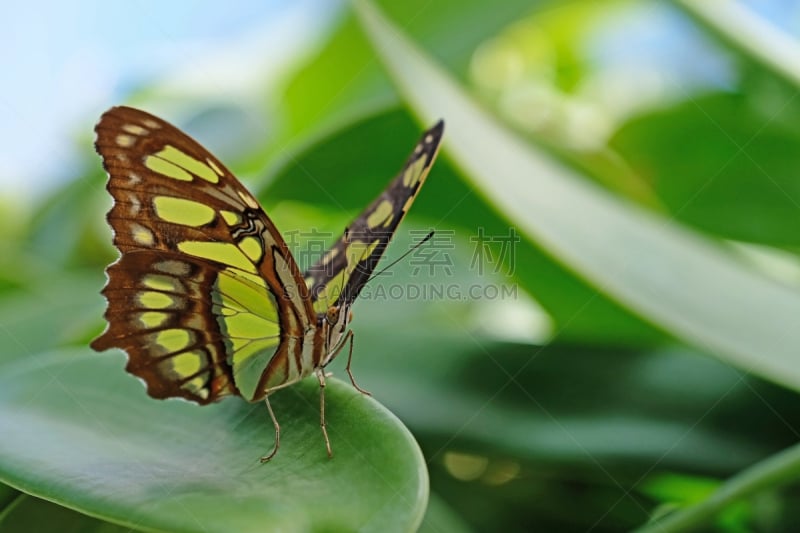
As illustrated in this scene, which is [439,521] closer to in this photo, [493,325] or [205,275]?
[205,275]

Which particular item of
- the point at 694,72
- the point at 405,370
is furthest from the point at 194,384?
the point at 694,72

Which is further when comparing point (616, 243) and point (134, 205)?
point (616, 243)

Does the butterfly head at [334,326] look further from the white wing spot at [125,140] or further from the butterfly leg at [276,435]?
the white wing spot at [125,140]

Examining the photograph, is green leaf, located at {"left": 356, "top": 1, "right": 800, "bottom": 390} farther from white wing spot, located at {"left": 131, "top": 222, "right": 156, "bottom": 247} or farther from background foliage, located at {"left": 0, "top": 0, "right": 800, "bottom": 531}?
white wing spot, located at {"left": 131, "top": 222, "right": 156, "bottom": 247}

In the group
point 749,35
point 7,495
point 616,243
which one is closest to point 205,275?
point 7,495

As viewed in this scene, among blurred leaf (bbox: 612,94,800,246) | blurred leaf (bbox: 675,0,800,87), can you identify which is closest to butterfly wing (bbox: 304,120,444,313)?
blurred leaf (bbox: 612,94,800,246)

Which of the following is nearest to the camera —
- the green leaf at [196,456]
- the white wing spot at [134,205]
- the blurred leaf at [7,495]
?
the green leaf at [196,456]

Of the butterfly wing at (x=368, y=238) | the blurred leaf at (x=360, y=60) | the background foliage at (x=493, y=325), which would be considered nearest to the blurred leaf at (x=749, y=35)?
the background foliage at (x=493, y=325)
